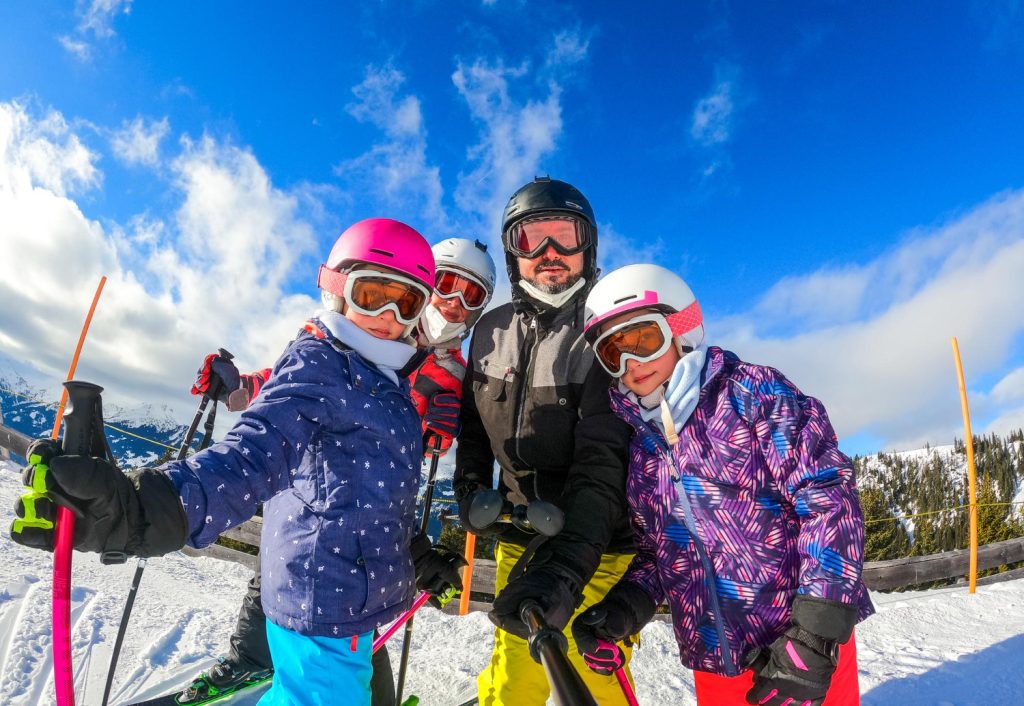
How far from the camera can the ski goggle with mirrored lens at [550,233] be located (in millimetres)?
3473

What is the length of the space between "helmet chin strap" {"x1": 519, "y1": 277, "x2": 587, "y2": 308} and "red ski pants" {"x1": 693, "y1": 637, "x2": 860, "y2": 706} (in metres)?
2.01

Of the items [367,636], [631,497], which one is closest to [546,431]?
[631,497]

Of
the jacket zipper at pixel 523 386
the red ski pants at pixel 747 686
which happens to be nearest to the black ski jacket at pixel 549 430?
the jacket zipper at pixel 523 386

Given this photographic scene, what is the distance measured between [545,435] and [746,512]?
1138 millimetres

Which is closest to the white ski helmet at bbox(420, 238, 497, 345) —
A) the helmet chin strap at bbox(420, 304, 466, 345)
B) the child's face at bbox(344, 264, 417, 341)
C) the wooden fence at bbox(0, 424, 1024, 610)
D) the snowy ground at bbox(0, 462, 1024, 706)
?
the helmet chin strap at bbox(420, 304, 466, 345)

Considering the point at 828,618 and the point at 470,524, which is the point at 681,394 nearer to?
the point at 828,618

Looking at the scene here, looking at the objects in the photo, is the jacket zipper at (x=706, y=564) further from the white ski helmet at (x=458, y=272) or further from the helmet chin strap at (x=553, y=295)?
the white ski helmet at (x=458, y=272)

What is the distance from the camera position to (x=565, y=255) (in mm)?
3396

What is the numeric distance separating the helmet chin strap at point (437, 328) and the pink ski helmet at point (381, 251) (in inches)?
50.5

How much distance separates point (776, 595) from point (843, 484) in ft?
1.71

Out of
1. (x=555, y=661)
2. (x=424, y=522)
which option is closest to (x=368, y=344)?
(x=555, y=661)

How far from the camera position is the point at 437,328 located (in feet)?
12.8

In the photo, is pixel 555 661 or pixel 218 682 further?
pixel 218 682

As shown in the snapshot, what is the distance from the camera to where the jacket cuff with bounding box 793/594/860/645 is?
186 cm
